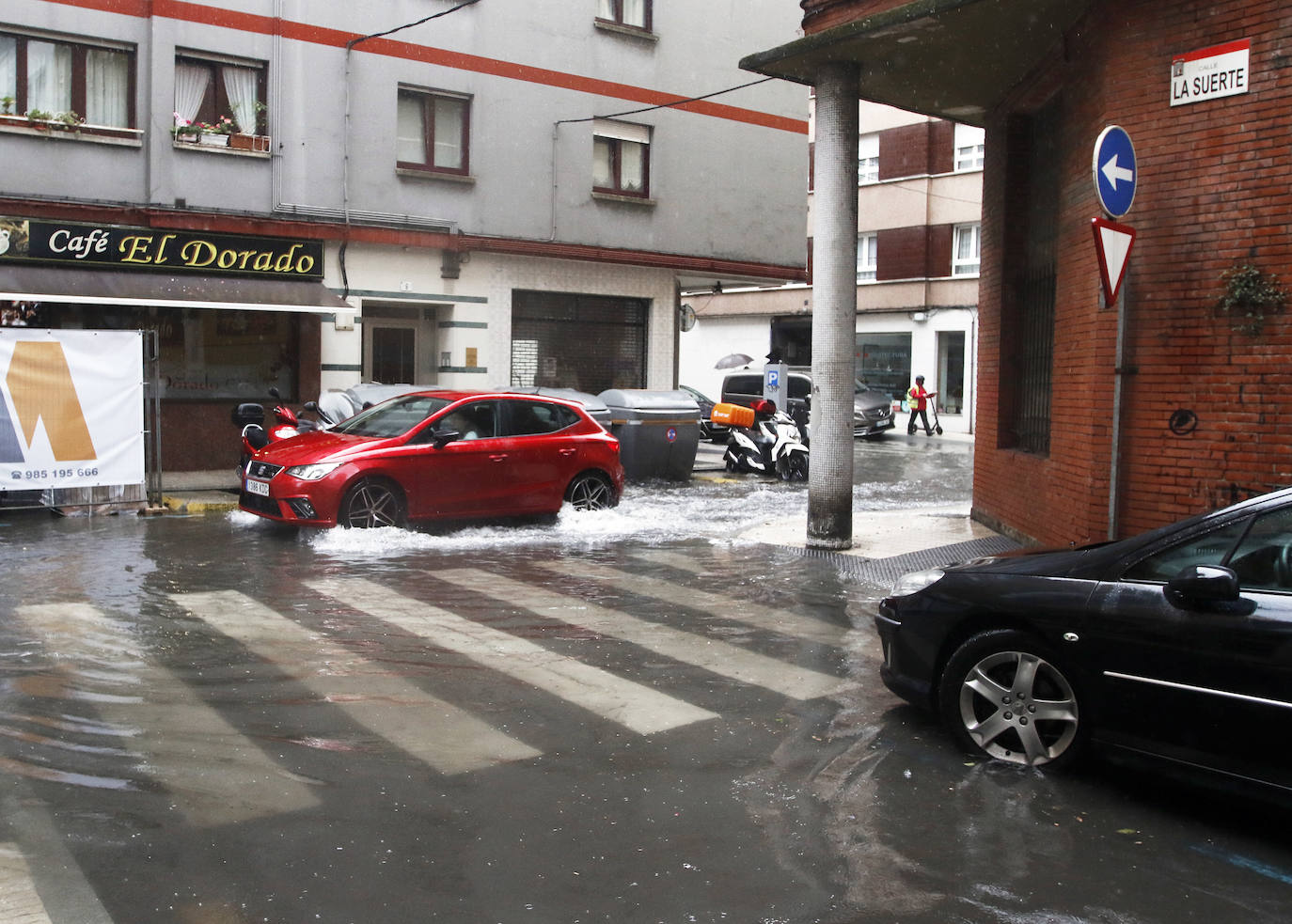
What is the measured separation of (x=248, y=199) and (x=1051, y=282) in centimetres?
1155

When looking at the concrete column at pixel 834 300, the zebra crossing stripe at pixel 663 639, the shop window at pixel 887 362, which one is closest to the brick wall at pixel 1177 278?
the concrete column at pixel 834 300

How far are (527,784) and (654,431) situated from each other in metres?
13.5

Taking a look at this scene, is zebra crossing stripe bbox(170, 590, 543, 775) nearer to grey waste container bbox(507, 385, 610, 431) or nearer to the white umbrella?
grey waste container bbox(507, 385, 610, 431)

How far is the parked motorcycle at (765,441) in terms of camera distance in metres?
19.8

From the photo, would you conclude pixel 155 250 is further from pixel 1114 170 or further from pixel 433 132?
pixel 1114 170

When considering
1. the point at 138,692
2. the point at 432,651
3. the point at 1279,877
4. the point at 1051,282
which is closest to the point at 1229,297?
the point at 1051,282

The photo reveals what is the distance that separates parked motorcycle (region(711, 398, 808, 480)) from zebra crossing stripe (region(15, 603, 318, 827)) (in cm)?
1373

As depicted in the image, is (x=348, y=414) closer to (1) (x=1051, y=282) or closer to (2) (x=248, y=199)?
(2) (x=248, y=199)

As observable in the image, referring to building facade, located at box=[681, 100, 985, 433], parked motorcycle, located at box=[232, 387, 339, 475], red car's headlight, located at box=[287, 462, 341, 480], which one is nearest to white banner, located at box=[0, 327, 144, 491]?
parked motorcycle, located at box=[232, 387, 339, 475]

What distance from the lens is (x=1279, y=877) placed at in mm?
4223

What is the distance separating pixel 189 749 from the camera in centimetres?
533

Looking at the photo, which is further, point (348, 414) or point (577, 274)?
point (577, 274)

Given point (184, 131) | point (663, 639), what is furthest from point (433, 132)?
point (663, 639)

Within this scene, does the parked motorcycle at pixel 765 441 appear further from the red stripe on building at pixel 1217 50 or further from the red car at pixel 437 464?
the red stripe on building at pixel 1217 50
